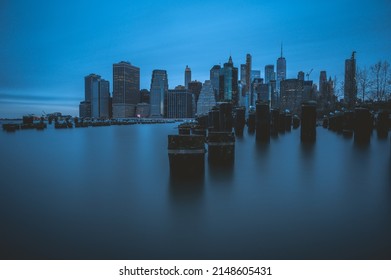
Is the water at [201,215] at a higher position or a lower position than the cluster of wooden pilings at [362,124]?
lower

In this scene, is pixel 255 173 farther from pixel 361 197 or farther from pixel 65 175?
pixel 65 175

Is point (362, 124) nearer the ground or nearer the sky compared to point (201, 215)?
nearer the sky

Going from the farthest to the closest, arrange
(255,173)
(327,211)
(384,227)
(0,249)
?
(255,173) → (327,211) → (384,227) → (0,249)

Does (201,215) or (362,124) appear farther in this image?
(362,124)

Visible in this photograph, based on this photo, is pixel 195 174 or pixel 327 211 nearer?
pixel 327 211

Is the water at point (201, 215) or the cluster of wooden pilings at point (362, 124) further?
the cluster of wooden pilings at point (362, 124)

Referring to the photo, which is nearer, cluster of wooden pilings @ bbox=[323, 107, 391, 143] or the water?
the water
